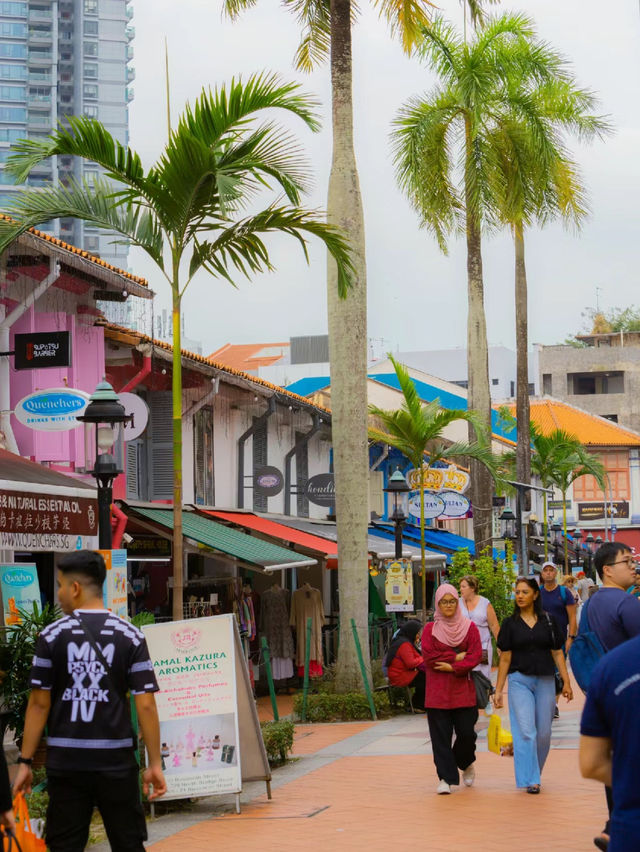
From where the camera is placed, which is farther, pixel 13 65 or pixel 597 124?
pixel 13 65

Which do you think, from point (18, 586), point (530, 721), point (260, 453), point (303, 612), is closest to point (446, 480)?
point (260, 453)

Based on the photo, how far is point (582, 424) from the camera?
7475cm

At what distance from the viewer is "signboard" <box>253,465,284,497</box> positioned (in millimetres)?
24312

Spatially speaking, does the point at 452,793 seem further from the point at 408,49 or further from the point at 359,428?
the point at 408,49

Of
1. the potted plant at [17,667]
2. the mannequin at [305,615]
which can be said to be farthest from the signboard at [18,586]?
the mannequin at [305,615]

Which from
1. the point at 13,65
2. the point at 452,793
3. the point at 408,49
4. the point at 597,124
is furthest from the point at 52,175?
the point at 452,793

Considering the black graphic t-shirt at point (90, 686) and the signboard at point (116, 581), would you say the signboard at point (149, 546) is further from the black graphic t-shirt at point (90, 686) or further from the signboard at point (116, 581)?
the black graphic t-shirt at point (90, 686)

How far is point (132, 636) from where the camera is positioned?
235 inches

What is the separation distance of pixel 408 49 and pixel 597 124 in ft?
40.3

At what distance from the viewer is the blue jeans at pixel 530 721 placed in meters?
10.3

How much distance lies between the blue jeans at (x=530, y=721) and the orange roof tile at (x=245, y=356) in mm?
55661

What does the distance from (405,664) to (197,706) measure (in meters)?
3.43

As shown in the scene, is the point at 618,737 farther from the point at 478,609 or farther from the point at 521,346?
the point at 521,346

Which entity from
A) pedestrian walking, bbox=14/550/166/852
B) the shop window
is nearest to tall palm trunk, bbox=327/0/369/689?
the shop window
